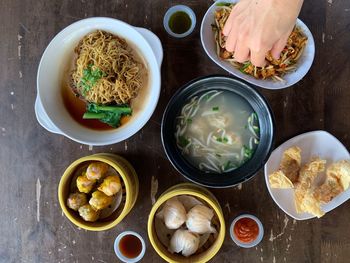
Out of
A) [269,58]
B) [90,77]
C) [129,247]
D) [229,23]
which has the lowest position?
[129,247]

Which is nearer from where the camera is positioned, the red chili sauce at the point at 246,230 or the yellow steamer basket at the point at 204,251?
the yellow steamer basket at the point at 204,251

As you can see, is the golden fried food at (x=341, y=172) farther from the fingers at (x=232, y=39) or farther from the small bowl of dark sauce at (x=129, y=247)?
the small bowl of dark sauce at (x=129, y=247)

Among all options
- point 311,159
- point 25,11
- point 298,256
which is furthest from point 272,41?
point 25,11

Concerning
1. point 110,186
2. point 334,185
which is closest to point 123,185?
point 110,186

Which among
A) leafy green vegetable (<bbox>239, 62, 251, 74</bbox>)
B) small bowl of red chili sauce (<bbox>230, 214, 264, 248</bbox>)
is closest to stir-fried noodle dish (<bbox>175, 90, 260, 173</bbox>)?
leafy green vegetable (<bbox>239, 62, 251, 74</bbox>)

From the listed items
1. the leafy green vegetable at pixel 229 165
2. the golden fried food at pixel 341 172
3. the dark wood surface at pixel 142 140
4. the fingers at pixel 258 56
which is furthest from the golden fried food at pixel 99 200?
the golden fried food at pixel 341 172

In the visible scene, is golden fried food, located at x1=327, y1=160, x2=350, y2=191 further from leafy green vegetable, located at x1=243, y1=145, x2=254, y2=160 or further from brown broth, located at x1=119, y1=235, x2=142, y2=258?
brown broth, located at x1=119, y1=235, x2=142, y2=258

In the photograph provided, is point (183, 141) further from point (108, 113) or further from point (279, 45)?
point (279, 45)
